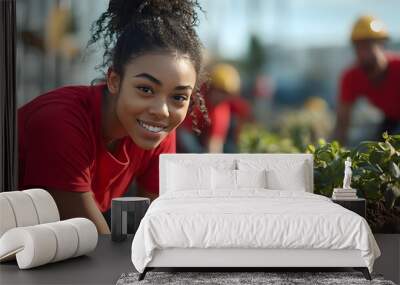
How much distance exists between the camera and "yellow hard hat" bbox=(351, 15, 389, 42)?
662 cm

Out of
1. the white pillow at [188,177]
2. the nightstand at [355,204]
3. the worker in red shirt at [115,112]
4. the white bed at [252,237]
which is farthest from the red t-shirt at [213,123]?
the white bed at [252,237]

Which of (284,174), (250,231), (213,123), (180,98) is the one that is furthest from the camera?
(213,123)

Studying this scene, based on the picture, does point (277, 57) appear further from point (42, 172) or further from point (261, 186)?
point (42, 172)

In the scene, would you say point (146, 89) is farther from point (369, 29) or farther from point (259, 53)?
point (369, 29)

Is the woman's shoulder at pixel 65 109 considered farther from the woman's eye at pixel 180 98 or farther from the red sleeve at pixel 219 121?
the red sleeve at pixel 219 121

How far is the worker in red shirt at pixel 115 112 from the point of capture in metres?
6.45

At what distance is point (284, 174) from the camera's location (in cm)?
628

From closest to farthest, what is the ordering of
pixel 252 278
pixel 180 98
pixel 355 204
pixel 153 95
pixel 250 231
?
1. pixel 250 231
2. pixel 252 278
3. pixel 355 204
4. pixel 153 95
5. pixel 180 98

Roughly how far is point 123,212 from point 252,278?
1.81 meters

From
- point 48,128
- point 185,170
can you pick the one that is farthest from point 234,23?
point 48,128

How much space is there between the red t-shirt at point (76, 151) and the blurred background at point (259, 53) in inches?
5.8

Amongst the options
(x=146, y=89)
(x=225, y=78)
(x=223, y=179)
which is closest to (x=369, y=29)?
(x=225, y=78)

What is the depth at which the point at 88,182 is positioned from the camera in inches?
257

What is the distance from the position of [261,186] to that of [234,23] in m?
1.48
